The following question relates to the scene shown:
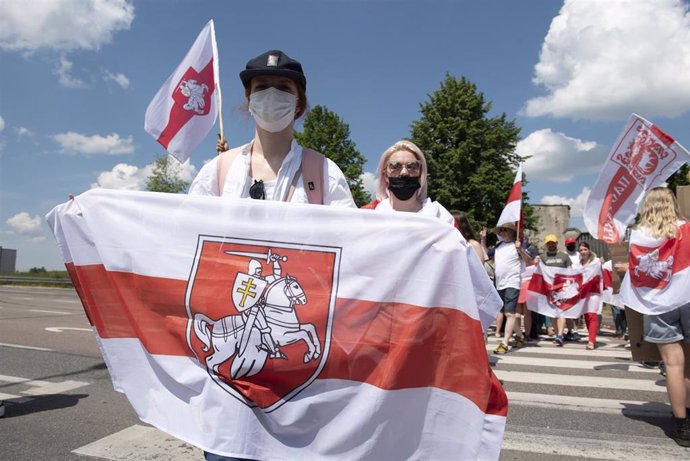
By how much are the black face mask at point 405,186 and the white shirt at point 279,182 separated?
58 centimetres

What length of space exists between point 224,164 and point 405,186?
40.1 inches

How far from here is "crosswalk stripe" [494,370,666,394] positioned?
5.86 metres

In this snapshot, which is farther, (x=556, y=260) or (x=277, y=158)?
(x=556, y=260)

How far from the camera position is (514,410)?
195 inches

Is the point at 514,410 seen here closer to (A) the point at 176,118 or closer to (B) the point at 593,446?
(B) the point at 593,446

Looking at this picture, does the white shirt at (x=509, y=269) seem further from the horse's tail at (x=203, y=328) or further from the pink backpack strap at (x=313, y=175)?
the horse's tail at (x=203, y=328)

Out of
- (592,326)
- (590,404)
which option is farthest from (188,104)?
(592,326)

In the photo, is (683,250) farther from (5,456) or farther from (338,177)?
(5,456)

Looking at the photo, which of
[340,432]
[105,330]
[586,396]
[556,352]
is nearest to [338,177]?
[340,432]

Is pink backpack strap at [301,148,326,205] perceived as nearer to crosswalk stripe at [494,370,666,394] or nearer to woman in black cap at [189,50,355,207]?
woman in black cap at [189,50,355,207]

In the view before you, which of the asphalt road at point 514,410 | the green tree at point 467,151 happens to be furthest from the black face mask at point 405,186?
the green tree at point 467,151

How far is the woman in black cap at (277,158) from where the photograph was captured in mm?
2148

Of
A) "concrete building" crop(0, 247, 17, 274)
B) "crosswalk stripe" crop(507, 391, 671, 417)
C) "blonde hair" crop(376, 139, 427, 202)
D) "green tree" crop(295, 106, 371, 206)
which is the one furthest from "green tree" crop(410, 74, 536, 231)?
"concrete building" crop(0, 247, 17, 274)

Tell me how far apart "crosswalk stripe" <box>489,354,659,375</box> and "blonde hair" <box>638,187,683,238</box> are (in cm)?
324
